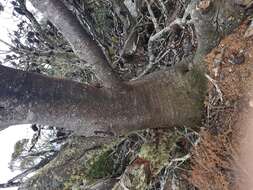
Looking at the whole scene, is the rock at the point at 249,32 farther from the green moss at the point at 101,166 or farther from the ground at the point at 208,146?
the green moss at the point at 101,166

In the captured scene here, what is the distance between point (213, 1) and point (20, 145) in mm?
1993

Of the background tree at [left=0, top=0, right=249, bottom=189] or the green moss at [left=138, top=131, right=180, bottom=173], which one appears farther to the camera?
the green moss at [left=138, top=131, right=180, bottom=173]

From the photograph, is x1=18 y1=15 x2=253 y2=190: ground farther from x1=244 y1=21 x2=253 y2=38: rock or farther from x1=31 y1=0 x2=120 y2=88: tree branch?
x1=31 y1=0 x2=120 y2=88: tree branch

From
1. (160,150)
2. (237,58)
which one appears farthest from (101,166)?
(237,58)

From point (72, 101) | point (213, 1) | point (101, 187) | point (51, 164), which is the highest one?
point (213, 1)

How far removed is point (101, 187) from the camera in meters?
2.02

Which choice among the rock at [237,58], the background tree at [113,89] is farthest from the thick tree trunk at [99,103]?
the rock at [237,58]

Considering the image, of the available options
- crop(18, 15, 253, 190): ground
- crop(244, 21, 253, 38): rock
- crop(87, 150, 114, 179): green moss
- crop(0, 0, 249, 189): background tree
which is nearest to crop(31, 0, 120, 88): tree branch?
crop(0, 0, 249, 189): background tree

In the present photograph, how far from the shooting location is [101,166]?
2145mm

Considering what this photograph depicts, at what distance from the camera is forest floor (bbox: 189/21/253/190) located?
53.2 inches

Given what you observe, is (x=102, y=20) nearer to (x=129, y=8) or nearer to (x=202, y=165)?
(x=129, y=8)

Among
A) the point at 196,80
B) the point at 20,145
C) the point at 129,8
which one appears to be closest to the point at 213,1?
the point at 196,80

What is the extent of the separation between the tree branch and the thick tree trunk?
66 mm

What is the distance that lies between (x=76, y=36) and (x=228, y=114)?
0.67 m
